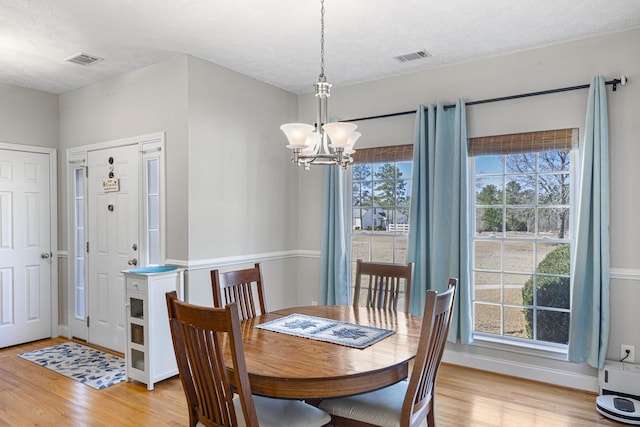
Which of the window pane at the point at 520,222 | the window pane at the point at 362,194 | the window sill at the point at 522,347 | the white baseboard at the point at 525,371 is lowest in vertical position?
the white baseboard at the point at 525,371

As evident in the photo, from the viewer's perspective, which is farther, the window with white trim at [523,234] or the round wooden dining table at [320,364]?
the window with white trim at [523,234]

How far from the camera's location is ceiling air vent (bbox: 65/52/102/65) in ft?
12.2

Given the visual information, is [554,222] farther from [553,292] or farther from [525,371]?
[525,371]

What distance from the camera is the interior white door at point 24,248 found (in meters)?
4.49

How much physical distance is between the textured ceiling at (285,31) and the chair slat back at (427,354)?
77.7 inches

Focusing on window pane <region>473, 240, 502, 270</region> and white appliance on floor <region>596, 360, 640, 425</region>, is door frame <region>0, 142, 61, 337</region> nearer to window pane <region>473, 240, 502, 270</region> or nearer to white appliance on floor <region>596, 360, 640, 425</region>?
window pane <region>473, 240, 502, 270</region>

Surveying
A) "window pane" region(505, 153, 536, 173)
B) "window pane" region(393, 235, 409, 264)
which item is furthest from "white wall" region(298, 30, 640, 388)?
"window pane" region(393, 235, 409, 264)

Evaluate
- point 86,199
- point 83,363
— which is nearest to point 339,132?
point 83,363

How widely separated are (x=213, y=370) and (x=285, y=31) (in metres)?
2.53

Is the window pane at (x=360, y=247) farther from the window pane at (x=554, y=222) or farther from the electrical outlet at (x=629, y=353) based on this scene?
the electrical outlet at (x=629, y=353)

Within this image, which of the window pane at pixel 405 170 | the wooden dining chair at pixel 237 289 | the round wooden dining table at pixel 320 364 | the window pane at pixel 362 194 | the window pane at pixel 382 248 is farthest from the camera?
the window pane at pixel 362 194

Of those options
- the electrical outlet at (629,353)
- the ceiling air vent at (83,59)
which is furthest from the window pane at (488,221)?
the ceiling air vent at (83,59)

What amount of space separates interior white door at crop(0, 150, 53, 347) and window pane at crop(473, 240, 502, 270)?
4.58 m

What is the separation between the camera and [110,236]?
4.37 metres
